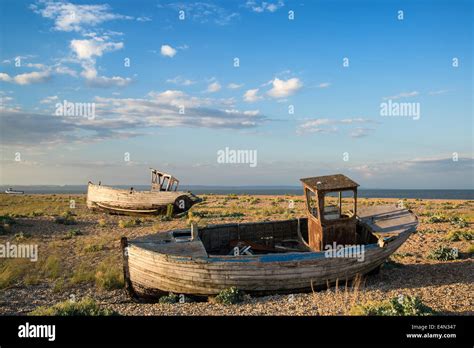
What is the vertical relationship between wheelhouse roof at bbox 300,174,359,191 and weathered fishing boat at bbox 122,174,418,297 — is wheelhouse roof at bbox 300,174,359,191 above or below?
above

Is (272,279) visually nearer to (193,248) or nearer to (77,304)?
(193,248)

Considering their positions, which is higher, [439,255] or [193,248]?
[193,248]

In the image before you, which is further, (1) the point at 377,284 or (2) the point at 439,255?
(2) the point at 439,255

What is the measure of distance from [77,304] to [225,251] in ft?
19.1

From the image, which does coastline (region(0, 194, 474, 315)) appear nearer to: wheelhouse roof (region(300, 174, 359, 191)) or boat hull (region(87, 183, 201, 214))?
wheelhouse roof (region(300, 174, 359, 191))

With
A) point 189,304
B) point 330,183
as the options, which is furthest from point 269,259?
point 330,183

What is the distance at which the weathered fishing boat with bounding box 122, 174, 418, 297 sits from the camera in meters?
10.2

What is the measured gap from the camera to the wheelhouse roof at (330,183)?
38.6 ft

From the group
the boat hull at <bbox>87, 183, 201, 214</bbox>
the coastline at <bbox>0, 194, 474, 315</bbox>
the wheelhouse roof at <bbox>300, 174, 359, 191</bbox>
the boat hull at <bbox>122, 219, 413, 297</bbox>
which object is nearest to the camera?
the coastline at <bbox>0, 194, 474, 315</bbox>

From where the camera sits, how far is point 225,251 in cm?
1391

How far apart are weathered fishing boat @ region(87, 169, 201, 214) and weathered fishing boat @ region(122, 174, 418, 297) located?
14.9 metres

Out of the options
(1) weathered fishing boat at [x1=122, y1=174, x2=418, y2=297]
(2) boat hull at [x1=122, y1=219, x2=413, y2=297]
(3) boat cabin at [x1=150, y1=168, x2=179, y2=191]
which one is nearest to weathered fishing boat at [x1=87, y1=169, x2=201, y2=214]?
(3) boat cabin at [x1=150, y1=168, x2=179, y2=191]
